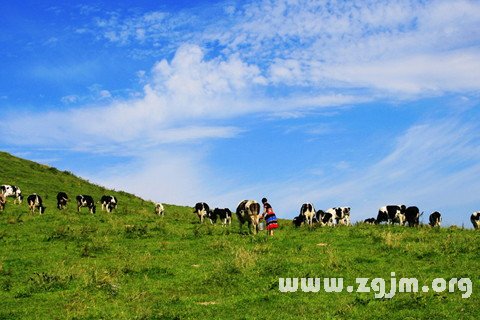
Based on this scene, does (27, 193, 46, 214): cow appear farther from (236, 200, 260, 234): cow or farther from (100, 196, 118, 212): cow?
(236, 200, 260, 234): cow

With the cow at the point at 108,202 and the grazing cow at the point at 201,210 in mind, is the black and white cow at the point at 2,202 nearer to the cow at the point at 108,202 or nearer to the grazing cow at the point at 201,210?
the cow at the point at 108,202

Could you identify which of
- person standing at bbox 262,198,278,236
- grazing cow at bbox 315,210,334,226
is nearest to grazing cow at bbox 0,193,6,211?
person standing at bbox 262,198,278,236

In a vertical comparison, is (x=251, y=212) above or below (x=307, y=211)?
below

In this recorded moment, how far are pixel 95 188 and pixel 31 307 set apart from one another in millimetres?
44337

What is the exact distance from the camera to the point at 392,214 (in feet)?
122

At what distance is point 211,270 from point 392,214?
22599 millimetres

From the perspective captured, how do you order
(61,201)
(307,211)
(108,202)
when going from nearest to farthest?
(307,211)
(61,201)
(108,202)

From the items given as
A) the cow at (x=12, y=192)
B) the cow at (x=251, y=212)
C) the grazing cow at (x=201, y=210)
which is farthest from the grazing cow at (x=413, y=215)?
the cow at (x=12, y=192)

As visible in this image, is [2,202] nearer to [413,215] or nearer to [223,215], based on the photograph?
[223,215]

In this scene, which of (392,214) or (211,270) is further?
(392,214)

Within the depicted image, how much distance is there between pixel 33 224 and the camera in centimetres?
3031

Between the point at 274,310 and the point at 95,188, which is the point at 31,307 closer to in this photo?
the point at 274,310

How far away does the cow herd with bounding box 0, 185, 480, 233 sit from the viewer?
28.8 metres

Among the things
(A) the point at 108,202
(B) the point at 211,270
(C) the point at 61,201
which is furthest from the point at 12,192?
(B) the point at 211,270
